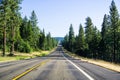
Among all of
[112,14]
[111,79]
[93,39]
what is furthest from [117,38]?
[111,79]

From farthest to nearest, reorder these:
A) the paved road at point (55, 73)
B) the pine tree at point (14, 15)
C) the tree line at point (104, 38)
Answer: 1. the tree line at point (104, 38)
2. the pine tree at point (14, 15)
3. the paved road at point (55, 73)

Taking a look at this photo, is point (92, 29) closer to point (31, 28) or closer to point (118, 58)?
point (118, 58)

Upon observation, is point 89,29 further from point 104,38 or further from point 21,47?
point 21,47

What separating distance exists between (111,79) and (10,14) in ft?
174

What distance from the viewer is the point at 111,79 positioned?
1593cm

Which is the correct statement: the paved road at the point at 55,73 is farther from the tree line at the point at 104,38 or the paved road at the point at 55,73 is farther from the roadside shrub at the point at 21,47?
the roadside shrub at the point at 21,47

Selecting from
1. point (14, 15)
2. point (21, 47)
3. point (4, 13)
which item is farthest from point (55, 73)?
point (21, 47)

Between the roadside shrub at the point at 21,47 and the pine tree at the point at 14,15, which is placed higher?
the pine tree at the point at 14,15

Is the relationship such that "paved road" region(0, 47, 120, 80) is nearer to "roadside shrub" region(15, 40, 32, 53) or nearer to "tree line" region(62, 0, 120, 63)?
"tree line" region(62, 0, 120, 63)

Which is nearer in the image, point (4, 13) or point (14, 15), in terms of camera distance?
point (4, 13)

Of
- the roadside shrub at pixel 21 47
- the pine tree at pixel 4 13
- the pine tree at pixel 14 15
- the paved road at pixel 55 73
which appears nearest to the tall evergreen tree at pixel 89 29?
the roadside shrub at pixel 21 47

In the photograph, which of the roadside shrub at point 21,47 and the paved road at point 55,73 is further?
the roadside shrub at point 21,47

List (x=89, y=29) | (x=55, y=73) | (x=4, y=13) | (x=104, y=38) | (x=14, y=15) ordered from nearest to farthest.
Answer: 1. (x=55, y=73)
2. (x=4, y=13)
3. (x=14, y=15)
4. (x=104, y=38)
5. (x=89, y=29)

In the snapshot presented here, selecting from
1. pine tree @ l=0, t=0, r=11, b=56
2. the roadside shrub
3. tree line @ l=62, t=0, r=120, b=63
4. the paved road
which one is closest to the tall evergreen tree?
tree line @ l=62, t=0, r=120, b=63
